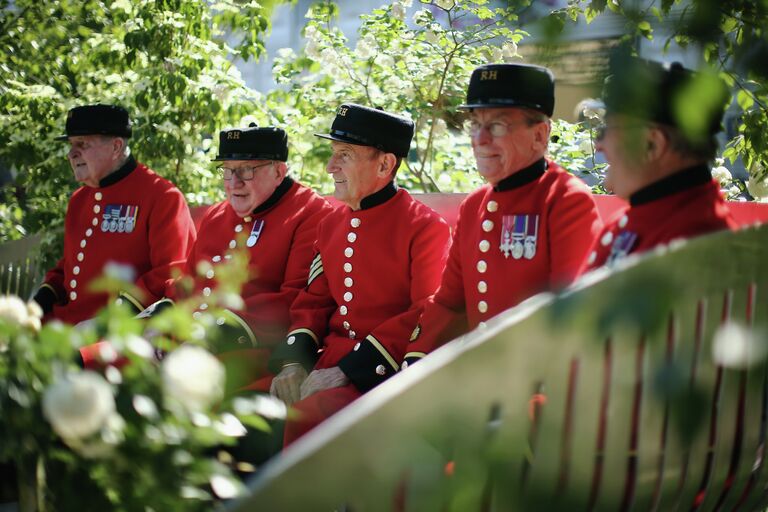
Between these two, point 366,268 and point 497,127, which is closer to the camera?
point 497,127

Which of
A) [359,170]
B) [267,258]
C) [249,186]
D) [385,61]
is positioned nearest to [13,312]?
[359,170]

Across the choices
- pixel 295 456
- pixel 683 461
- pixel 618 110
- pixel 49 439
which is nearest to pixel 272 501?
pixel 295 456

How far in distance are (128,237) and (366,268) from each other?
5.28 ft

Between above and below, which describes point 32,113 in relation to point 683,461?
below

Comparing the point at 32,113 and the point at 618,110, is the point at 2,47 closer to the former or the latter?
the point at 32,113

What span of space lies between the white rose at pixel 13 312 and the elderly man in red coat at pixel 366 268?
157 cm

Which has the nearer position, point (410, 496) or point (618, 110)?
point (618, 110)

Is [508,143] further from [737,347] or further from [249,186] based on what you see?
[249,186]

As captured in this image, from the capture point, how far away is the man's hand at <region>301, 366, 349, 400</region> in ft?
10.8

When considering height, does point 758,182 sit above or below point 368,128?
below

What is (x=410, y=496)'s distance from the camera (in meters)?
1.48

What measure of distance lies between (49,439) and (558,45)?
1156mm

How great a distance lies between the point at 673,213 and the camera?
2238mm

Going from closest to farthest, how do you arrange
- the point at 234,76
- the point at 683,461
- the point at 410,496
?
the point at 410,496, the point at 683,461, the point at 234,76
